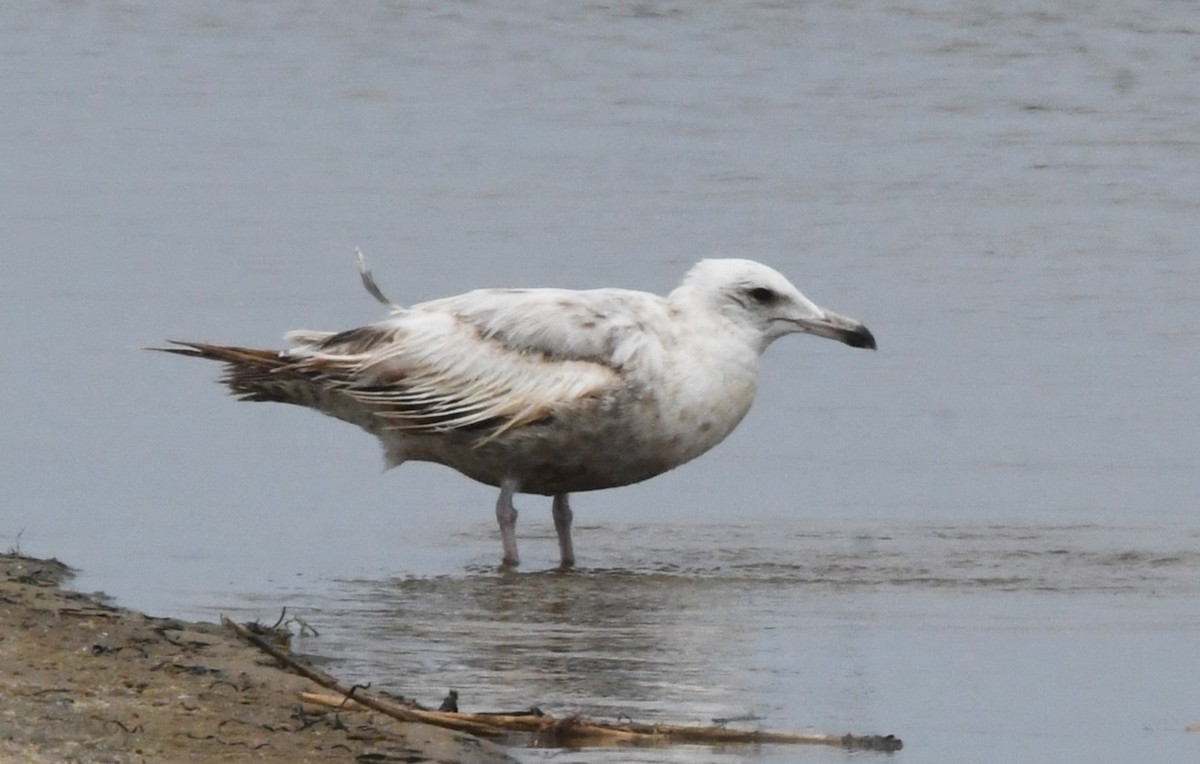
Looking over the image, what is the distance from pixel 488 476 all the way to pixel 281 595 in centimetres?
120

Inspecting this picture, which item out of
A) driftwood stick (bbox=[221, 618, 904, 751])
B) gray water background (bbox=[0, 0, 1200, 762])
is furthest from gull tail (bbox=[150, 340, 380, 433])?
driftwood stick (bbox=[221, 618, 904, 751])

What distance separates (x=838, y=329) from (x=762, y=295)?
0.29m

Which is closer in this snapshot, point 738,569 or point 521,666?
point 521,666

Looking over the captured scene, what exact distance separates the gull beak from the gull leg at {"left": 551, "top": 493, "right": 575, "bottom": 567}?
1.02m

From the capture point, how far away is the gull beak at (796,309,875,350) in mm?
9422

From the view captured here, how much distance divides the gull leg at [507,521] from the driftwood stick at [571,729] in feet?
9.92

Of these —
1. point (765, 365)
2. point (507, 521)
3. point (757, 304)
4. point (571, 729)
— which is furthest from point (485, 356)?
point (571, 729)

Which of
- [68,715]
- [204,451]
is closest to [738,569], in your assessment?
[204,451]

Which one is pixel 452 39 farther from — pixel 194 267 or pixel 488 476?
pixel 488 476

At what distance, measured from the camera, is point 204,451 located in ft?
35.1

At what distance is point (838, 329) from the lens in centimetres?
945

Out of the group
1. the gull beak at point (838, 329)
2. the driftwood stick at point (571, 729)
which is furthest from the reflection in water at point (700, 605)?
the gull beak at point (838, 329)

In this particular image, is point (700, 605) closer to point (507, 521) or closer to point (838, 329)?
point (507, 521)

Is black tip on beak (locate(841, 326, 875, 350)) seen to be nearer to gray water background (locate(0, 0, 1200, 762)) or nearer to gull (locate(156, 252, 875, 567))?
gull (locate(156, 252, 875, 567))
